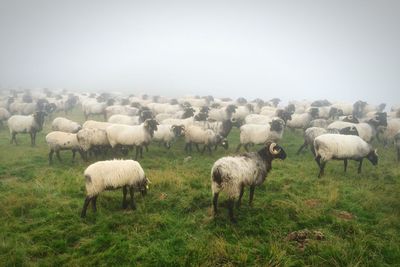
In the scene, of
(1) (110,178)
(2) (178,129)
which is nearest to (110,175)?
(1) (110,178)

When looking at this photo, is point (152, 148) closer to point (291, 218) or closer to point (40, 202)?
point (40, 202)

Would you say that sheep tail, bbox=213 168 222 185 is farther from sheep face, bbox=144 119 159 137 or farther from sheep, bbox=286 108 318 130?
sheep, bbox=286 108 318 130

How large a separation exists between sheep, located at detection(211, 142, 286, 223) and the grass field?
0.86 meters

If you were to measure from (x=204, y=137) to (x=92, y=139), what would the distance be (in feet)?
21.2

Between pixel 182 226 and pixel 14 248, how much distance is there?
438 cm

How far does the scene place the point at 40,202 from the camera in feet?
32.0

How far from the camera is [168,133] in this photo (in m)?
17.7

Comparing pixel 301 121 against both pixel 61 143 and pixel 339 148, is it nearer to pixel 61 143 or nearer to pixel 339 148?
pixel 339 148

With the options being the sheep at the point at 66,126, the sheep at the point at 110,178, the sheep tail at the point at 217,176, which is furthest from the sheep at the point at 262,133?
the sheep at the point at 66,126

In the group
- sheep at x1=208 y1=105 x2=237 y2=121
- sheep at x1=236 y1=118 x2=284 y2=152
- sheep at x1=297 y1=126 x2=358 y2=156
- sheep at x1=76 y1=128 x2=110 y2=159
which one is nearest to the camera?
sheep at x1=76 y1=128 x2=110 y2=159

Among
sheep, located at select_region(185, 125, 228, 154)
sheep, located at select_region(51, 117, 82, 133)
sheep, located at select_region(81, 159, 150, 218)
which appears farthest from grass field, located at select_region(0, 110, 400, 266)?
sheep, located at select_region(51, 117, 82, 133)

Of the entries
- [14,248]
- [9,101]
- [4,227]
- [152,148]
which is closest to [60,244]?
[14,248]

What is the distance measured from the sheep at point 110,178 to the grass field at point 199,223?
1.93ft

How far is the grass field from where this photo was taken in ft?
22.4
